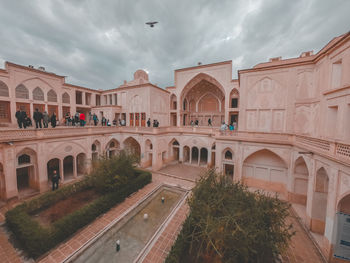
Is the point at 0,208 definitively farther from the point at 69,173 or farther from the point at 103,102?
the point at 103,102

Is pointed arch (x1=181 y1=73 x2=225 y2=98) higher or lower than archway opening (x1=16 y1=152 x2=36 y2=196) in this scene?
higher

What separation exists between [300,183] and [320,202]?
8.95 ft

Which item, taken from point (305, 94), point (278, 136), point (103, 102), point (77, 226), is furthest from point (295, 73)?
point (103, 102)

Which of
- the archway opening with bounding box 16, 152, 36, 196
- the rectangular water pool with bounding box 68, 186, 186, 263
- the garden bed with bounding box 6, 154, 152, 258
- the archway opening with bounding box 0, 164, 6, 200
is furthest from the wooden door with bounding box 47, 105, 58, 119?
the rectangular water pool with bounding box 68, 186, 186, 263

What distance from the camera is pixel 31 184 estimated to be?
1072cm

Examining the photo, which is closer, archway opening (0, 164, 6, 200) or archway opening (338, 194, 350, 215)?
archway opening (338, 194, 350, 215)

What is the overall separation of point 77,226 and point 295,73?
17621 mm

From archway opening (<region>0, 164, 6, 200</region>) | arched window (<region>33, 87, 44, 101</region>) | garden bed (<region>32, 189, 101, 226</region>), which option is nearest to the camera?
garden bed (<region>32, 189, 101, 226</region>)

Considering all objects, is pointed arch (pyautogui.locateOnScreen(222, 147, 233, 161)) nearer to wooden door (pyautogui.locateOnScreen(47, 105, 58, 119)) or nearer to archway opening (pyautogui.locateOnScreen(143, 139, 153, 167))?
archway opening (pyautogui.locateOnScreen(143, 139, 153, 167))

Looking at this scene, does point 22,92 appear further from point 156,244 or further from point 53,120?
point 156,244

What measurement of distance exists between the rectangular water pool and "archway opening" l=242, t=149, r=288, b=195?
21.0 ft

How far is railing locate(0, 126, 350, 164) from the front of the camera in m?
5.77

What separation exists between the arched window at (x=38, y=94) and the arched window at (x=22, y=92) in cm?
63

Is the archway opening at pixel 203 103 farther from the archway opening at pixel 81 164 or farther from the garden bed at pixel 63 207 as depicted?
the garden bed at pixel 63 207
